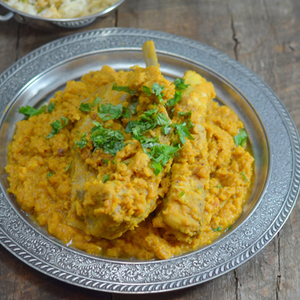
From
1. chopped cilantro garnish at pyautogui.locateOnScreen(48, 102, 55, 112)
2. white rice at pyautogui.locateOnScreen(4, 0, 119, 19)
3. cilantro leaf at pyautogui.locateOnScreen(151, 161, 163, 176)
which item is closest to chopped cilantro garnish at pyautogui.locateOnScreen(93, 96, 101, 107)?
chopped cilantro garnish at pyautogui.locateOnScreen(48, 102, 55, 112)

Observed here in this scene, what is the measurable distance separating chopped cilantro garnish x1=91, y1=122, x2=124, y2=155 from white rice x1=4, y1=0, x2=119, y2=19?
2335 mm

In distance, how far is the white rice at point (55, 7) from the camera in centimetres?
531

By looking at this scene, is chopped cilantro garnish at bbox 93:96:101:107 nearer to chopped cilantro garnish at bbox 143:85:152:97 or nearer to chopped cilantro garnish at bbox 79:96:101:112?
chopped cilantro garnish at bbox 79:96:101:112

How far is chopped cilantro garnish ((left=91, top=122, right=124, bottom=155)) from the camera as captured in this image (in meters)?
3.96

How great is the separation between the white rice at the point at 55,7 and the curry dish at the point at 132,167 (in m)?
1.37

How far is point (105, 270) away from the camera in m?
3.66

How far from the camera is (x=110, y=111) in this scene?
422cm

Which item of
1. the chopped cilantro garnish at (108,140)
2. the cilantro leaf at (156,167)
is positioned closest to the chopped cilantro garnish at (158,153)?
the cilantro leaf at (156,167)

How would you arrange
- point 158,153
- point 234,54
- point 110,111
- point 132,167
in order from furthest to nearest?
point 234,54 → point 110,111 → point 158,153 → point 132,167

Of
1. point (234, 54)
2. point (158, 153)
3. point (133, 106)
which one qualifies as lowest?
point (158, 153)

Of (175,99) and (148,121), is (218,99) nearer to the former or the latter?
(175,99)

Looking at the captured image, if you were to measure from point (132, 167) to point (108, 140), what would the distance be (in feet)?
1.77

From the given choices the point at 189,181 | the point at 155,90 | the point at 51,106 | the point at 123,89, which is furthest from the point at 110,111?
the point at 189,181

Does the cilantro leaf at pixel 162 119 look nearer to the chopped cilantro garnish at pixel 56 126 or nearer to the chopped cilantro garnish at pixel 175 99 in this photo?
the chopped cilantro garnish at pixel 175 99
